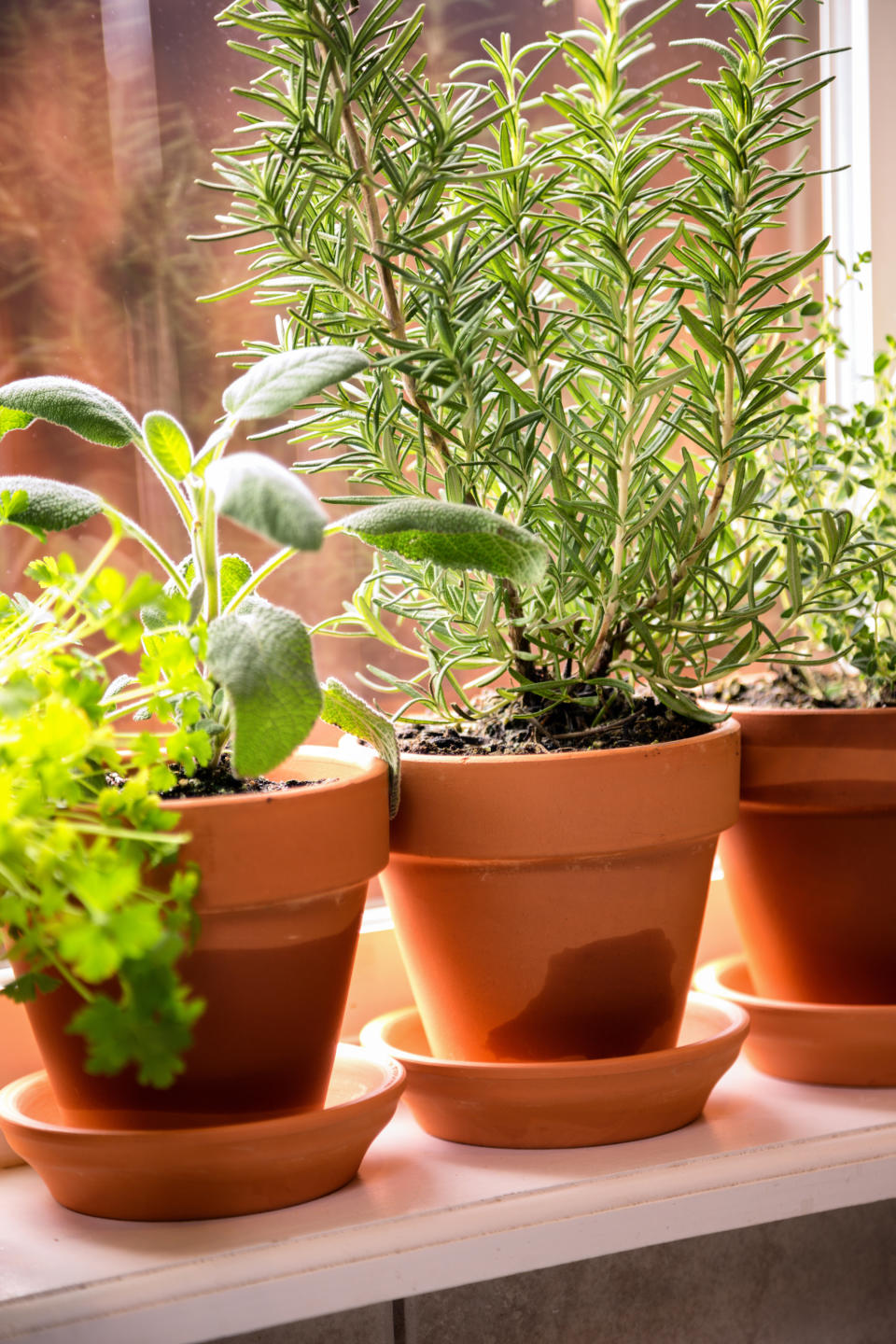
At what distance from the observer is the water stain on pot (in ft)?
2.22

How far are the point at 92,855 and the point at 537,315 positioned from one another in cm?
41

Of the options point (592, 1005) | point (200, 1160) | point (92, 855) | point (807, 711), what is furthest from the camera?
point (807, 711)

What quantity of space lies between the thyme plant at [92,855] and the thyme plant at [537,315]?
18 centimetres

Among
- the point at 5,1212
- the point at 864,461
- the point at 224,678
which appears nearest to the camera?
the point at 224,678

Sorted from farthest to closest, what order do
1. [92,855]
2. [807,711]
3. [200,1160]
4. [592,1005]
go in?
[807,711]
[592,1005]
[200,1160]
[92,855]

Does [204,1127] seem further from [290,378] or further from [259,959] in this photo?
[290,378]

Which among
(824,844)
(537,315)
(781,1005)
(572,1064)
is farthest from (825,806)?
(537,315)

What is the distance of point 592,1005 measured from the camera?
2.23 ft

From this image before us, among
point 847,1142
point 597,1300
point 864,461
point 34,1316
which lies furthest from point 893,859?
point 34,1316

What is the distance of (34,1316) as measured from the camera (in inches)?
21.1

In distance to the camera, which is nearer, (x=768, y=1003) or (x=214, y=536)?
(x=214, y=536)

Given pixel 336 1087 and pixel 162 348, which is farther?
pixel 162 348

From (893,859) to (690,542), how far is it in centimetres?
24

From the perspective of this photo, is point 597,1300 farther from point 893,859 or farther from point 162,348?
point 162,348
